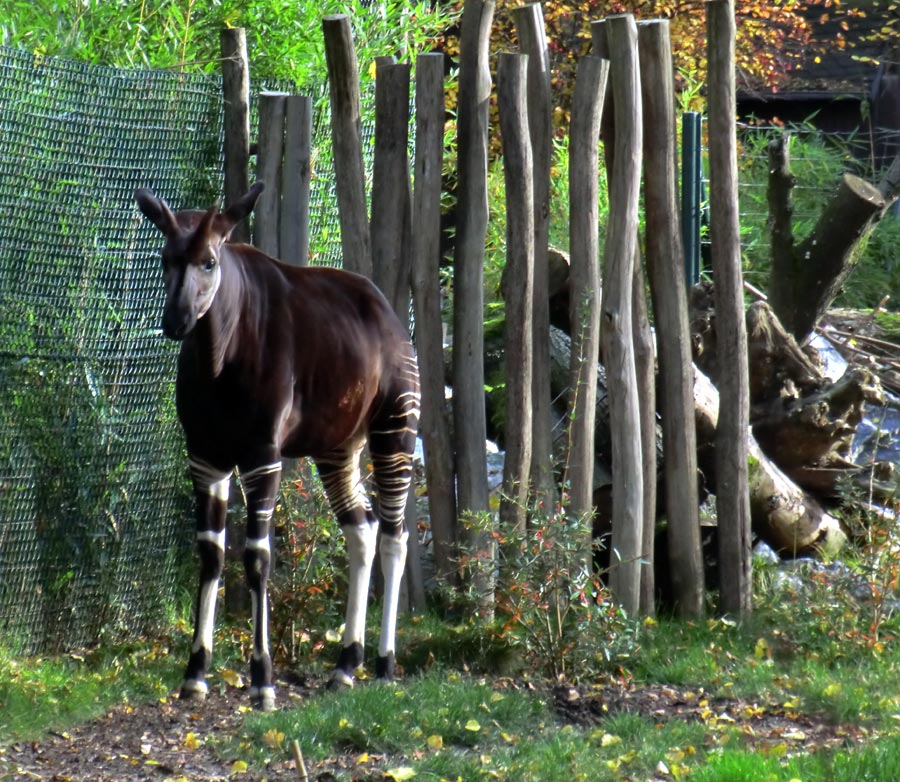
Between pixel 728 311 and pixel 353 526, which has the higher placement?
pixel 728 311

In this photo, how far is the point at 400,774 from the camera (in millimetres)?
4383

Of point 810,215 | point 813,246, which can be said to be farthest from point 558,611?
point 810,215

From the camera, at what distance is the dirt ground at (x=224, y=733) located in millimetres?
4531

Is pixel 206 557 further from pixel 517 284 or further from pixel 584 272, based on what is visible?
pixel 584 272

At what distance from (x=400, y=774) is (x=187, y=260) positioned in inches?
69.9

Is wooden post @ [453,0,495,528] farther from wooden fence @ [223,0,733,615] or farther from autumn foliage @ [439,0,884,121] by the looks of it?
autumn foliage @ [439,0,884,121]

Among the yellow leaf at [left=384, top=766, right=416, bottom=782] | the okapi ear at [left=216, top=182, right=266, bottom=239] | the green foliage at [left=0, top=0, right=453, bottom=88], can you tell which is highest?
the green foliage at [left=0, top=0, right=453, bottom=88]

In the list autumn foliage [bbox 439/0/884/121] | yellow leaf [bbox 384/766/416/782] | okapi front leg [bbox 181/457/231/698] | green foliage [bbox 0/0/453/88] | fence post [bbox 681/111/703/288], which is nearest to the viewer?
yellow leaf [bbox 384/766/416/782]

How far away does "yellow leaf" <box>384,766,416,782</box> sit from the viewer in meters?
4.36

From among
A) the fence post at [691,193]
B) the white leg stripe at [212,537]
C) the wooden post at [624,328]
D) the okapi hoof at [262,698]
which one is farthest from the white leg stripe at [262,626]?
the fence post at [691,193]

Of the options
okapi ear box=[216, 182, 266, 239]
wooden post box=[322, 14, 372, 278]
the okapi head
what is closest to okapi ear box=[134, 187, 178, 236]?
the okapi head

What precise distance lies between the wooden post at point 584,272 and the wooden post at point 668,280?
1.00 ft

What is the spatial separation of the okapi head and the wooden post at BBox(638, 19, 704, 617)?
232cm

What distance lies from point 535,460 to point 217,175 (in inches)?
73.4
